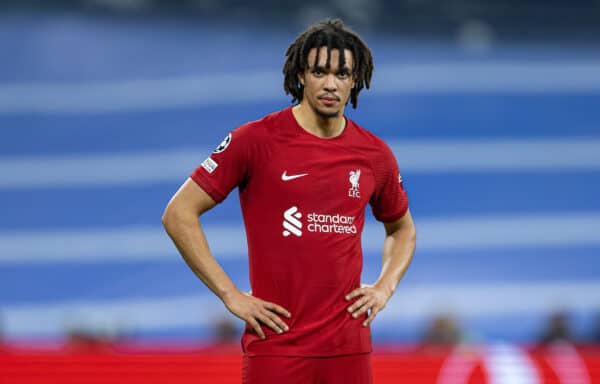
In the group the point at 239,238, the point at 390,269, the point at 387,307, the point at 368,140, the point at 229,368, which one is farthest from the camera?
the point at 239,238

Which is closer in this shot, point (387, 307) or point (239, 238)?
point (387, 307)

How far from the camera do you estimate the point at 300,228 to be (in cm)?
308

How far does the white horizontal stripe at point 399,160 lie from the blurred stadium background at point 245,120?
0.05 ft

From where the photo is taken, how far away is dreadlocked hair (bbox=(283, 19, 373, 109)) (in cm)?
312

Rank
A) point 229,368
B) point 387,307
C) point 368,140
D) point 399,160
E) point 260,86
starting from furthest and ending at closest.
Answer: point 260,86 → point 399,160 → point 387,307 → point 229,368 → point 368,140

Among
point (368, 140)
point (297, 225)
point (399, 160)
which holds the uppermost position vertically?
point (399, 160)

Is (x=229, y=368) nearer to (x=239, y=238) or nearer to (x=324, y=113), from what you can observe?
(x=324, y=113)

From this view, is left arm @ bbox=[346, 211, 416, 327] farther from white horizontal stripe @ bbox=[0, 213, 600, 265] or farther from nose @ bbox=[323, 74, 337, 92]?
white horizontal stripe @ bbox=[0, 213, 600, 265]

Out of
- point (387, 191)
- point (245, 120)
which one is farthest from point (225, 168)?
point (245, 120)

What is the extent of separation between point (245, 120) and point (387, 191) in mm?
6994

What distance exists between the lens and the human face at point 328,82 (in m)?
3.10

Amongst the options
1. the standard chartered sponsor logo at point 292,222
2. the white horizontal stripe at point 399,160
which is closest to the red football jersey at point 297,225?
the standard chartered sponsor logo at point 292,222

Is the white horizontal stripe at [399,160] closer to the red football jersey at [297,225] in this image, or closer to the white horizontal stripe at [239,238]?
the white horizontal stripe at [239,238]

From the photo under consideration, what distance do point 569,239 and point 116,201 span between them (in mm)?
4371
